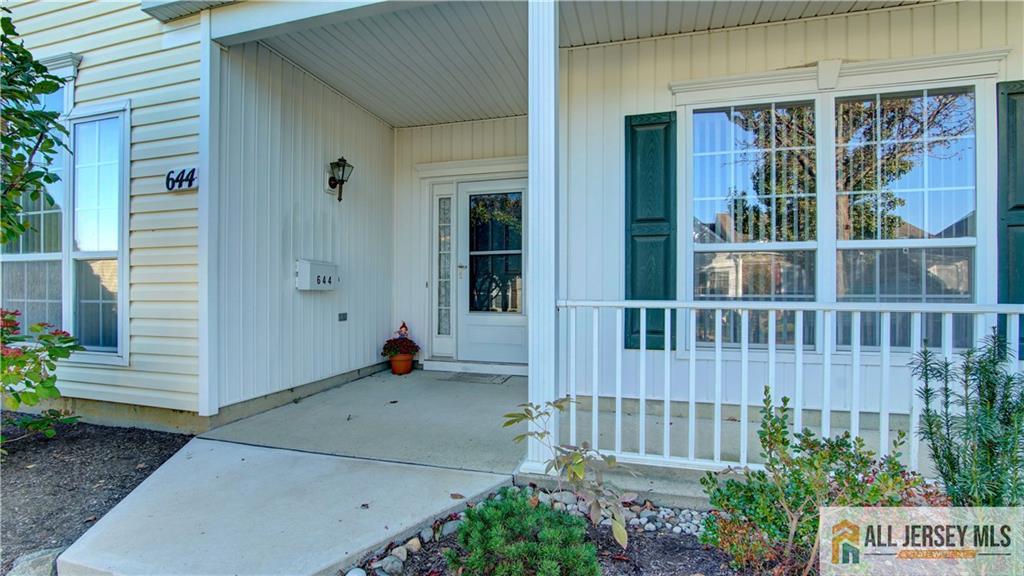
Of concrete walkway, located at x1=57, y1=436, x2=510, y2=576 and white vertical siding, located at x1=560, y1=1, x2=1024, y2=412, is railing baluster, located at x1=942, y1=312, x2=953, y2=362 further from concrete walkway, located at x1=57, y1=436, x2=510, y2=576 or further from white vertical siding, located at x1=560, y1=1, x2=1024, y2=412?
concrete walkway, located at x1=57, y1=436, x2=510, y2=576

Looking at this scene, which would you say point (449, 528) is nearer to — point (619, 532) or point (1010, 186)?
point (619, 532)

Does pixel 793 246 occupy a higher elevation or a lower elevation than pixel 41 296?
higher

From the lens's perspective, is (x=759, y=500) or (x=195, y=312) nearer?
(x=759, y=500)

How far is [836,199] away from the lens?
9.80 ft

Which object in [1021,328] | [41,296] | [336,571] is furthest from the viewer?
[41,296]

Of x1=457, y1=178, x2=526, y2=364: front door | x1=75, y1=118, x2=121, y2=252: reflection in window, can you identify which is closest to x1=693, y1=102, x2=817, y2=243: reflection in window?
x1=457, y1=178, x2=526, y2=364: front door

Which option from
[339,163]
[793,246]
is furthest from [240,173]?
[793,246]

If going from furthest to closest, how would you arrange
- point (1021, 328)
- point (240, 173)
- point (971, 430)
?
point (240, 173) < point (1021, 328) < point (971, 430)

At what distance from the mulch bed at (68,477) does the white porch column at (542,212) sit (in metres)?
2.01

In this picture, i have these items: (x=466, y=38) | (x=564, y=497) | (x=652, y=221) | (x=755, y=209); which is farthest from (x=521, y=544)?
(x=466, y=38)

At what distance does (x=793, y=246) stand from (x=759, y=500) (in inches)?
82.6

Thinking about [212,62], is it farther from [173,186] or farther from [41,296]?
[41,296]

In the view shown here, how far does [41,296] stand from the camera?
3.51 meters

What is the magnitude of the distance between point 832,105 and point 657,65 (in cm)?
116
